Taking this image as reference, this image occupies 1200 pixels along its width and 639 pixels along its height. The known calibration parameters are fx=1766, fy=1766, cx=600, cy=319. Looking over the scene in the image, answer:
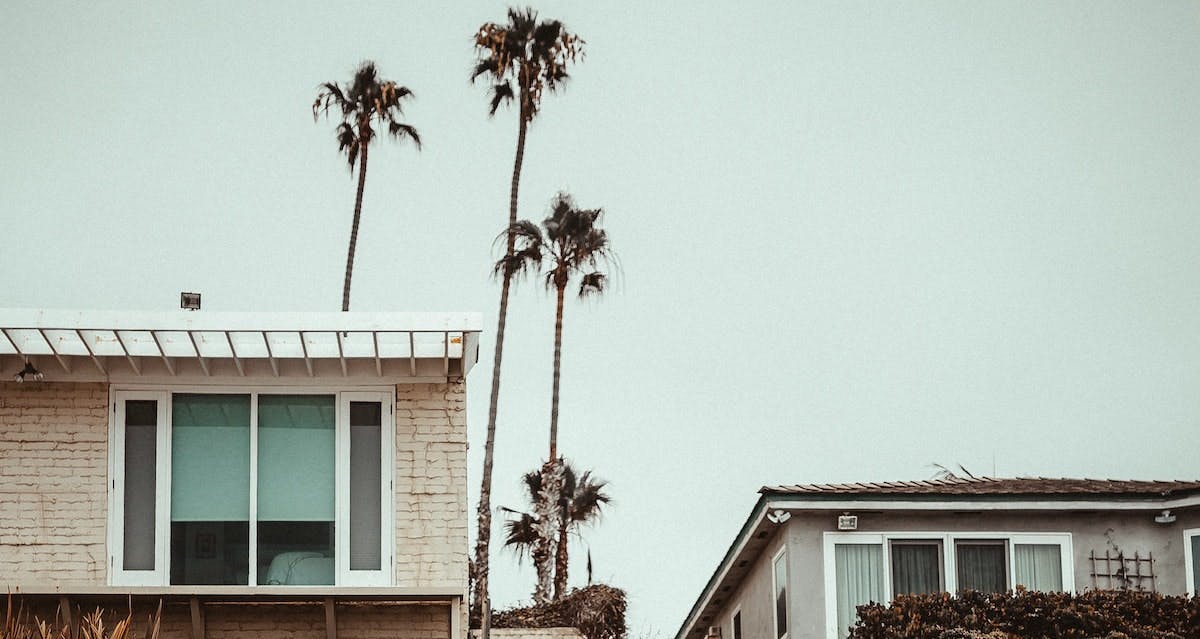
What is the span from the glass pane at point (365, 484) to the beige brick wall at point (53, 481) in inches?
89.8

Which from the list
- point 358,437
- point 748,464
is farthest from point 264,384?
point 748,464

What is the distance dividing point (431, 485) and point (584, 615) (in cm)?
1388

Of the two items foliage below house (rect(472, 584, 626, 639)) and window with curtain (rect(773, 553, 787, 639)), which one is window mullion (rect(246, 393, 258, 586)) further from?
foliage below house (rect(472, 584, 626, 639))

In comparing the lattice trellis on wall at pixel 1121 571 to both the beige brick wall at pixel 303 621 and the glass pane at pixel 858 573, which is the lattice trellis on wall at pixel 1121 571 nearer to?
the glass pane at pixel 858 573

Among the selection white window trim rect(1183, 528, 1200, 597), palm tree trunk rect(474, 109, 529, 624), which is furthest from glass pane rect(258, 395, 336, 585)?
palm tree trunk rect(474, 109, 529, 624)

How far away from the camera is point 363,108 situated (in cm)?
3816

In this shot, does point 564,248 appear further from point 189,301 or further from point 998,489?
point 189,301

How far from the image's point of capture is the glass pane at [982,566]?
19.3 metres

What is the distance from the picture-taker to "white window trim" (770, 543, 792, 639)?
1923 cm

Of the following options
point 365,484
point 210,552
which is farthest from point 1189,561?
point 210,552

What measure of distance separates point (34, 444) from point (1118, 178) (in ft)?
109

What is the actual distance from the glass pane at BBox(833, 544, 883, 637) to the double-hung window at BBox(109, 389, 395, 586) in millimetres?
5368

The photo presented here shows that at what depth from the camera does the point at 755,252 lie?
43719mm

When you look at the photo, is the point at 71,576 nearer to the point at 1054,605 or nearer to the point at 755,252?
the point at 1054,605
